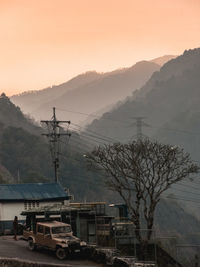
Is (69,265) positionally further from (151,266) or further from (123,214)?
(123,214)

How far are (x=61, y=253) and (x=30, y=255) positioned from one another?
241 cm

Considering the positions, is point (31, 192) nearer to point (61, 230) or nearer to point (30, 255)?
point (30, 255)

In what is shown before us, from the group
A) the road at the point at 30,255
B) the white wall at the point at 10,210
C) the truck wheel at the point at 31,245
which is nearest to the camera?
the road at the point at 30,255

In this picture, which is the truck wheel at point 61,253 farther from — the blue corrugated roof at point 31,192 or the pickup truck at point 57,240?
the blue corrugated roof at point 31,192

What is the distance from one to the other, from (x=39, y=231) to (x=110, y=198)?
154270 mm

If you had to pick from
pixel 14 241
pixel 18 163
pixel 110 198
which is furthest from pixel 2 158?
pixel 14 241

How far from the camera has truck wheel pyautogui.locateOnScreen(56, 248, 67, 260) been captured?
3675 centimetres

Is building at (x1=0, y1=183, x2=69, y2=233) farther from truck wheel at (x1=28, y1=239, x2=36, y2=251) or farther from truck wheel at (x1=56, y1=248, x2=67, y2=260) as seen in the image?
truck wheel at (x1=56, y1=248, x2=67, y2=260)

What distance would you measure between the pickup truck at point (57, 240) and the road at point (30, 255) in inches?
21.2

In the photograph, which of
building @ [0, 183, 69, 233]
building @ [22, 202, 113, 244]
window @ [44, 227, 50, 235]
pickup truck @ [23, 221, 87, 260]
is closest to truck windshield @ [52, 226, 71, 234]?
pickup truck @ [23, 221, 87, 260]

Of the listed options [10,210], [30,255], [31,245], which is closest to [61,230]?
[30,255]

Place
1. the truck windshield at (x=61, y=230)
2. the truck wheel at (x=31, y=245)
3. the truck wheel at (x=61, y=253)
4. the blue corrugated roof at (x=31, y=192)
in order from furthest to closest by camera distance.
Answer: the blue corrugated roof at (x=31, y=192) < the truck wheel at (x=31, y=245) < the truck windshield at (x=61, y=230) < the truck wheel at (x=61, y=253)

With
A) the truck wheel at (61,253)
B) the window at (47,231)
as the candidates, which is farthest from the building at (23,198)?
the truck wheel at (61,253)

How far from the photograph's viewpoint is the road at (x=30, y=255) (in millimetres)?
35906
